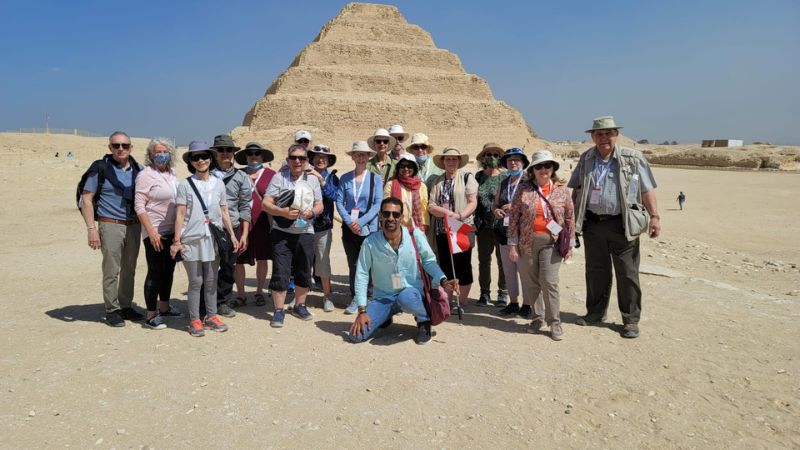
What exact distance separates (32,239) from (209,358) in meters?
7.28

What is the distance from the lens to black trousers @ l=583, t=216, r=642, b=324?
3895 mm

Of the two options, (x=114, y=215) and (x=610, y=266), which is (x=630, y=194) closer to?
(x=610, y=266)

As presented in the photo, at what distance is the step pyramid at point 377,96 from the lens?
4803 cm

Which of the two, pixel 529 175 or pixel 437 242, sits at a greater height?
pixel 529 175

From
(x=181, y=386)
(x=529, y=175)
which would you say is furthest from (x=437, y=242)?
(x=181, y=386)

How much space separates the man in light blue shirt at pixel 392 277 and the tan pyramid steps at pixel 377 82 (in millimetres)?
51807

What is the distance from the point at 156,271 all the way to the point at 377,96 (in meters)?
51.9

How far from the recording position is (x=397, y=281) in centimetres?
371

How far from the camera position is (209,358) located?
131 inches

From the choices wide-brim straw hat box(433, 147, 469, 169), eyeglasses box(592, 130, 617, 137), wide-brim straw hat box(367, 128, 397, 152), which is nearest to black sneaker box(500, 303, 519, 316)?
wide-brim straw hat box(433, 147, 469, 169)

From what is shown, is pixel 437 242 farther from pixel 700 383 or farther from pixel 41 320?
pixel 41 320

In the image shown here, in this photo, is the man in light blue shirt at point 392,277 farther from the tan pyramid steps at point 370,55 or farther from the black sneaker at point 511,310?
the tan pyramid steps at point 370,55

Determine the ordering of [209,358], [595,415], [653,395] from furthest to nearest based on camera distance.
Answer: [209,358]
[653,395]
[595,415]

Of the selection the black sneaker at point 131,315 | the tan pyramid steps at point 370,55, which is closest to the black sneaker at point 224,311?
the black sneaker at point 131,315
